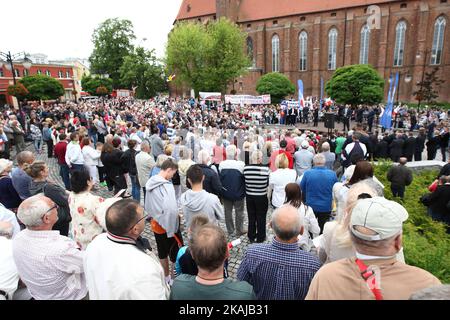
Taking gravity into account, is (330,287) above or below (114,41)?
below

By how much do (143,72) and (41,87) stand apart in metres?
17.0

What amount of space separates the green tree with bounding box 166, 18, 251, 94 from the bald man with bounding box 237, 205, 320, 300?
35.8m

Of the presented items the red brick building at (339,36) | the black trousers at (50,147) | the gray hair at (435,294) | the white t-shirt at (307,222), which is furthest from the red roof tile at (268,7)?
the gray hair at (435,294)

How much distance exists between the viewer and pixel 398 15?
118 feet

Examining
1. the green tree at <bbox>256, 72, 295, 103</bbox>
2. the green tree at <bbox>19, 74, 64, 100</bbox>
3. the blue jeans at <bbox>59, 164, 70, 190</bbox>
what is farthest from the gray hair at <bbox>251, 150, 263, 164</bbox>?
the green tree at <bbox>19, 74, 64, 100</bbox>

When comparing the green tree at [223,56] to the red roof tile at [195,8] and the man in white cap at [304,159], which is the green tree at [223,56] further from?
the man in white cap at [304,159]

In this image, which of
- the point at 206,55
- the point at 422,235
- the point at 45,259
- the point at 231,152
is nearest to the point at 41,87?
the point at 206,55

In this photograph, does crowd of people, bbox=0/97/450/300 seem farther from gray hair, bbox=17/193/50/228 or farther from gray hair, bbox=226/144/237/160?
gray hair, bbox=226/144/237/160

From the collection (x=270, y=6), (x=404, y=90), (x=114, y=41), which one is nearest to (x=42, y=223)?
(x=404, y=90)

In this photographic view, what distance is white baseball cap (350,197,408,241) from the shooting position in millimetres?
1715

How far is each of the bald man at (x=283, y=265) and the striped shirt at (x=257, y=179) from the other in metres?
2.70

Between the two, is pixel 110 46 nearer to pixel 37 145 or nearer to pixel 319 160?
pixel 37 145
